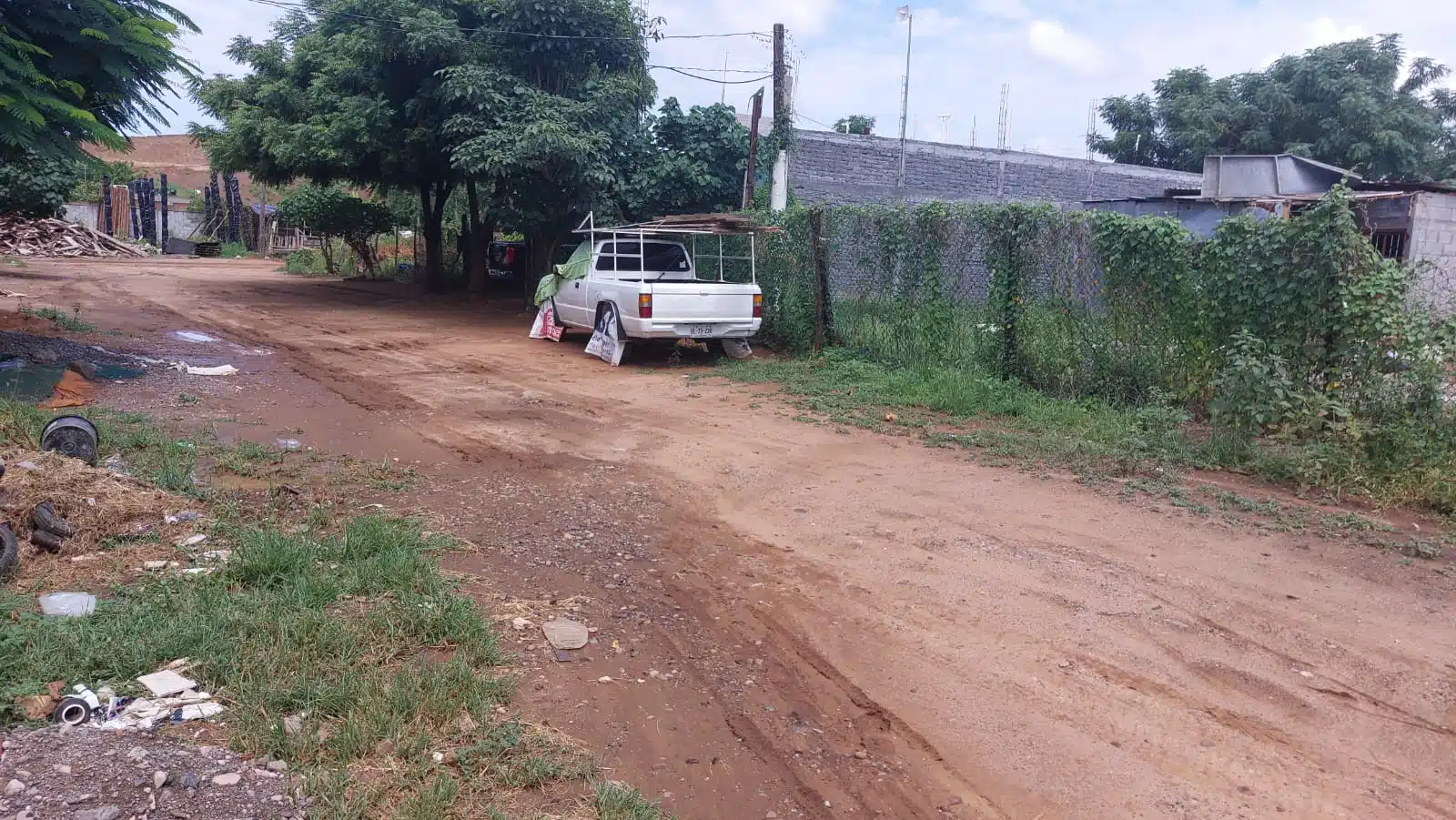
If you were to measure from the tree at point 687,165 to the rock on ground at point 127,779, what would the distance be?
576 inches

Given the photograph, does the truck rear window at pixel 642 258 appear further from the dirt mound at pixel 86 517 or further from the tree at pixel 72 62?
the dirt mound at pixel 86 517

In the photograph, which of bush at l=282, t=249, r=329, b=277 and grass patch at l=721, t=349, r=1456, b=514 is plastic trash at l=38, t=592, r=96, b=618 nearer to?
grass patch at l=721, t=349, r=1456, b=514

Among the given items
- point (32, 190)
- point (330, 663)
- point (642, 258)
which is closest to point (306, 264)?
point (32, 190)

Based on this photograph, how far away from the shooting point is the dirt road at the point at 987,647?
3.41 meters

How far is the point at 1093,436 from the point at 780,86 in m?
10.4

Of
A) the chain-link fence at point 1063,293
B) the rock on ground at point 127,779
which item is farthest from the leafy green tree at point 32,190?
the rock on ground at point 127,779

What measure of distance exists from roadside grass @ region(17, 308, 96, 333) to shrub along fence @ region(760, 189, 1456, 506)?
967 centimetres

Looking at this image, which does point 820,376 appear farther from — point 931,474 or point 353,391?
point 353,391

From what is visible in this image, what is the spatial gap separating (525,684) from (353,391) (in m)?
7.35

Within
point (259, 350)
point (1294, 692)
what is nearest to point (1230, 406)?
point (1294, 692)

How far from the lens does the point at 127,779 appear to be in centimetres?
297

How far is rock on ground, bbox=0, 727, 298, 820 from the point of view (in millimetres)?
2838

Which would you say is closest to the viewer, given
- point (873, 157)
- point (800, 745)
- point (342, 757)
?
point (342, 757)

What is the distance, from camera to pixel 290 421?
28.6 ft
